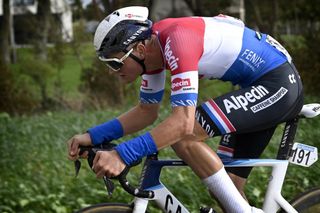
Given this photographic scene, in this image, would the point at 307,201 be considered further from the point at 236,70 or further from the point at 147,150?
the point at 147,150

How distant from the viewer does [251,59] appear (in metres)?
4.02

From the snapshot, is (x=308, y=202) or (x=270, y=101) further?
(x=308, y=202)

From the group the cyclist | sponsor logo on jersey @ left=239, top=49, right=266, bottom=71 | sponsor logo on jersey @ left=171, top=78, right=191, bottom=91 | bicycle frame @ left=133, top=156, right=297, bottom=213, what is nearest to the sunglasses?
the cyclist

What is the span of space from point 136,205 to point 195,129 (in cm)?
52

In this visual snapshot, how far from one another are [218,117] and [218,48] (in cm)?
41

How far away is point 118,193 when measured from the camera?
20.7ft

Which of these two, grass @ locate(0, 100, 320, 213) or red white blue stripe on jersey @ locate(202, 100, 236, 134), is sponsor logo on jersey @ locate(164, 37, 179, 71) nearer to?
red white blue stripe on jersey @ locate(202, 100, 236, 134)

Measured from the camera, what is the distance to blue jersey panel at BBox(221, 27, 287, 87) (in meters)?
A: 4.02

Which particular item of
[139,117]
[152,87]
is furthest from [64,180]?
[152,87]

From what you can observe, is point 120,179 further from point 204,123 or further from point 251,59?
point 251,59

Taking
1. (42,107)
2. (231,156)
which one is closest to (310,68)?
(42,107)

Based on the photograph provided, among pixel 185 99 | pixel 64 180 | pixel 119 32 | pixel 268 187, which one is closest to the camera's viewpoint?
pixel 185 99

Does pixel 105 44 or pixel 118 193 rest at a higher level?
pixel 105 44

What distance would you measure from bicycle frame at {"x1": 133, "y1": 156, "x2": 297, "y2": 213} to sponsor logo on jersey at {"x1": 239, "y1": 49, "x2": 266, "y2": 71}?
54 centimetres
